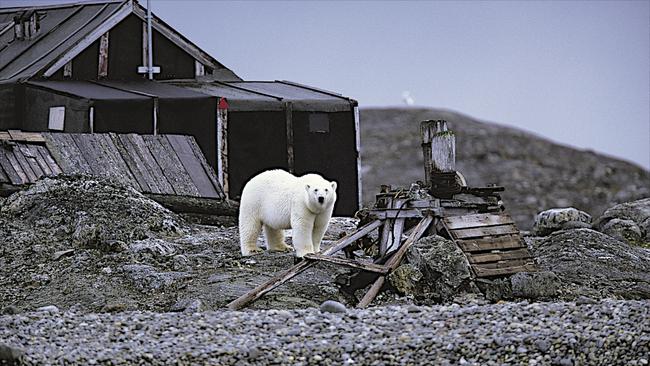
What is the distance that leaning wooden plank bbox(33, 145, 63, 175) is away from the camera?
1797 cm

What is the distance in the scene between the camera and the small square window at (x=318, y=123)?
22.8m

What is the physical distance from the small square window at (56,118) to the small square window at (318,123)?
4.48 metres

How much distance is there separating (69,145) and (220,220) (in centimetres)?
259

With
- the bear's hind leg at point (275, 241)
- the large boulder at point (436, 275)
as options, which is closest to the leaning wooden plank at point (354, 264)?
the large boulder at point (436, 275)

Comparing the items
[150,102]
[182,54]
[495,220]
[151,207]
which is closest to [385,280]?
[495,220]

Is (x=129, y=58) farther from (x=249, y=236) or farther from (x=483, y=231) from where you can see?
(x=483, y=231)

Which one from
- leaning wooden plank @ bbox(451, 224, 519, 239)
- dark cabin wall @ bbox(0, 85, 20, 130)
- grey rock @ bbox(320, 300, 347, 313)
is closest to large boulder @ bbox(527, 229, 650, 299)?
leaning wooden plank @ bbox(451, 224, 519, 239)

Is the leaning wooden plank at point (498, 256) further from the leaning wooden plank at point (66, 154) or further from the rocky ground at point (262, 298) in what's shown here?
the leaning wooden plank at point (66, 154)

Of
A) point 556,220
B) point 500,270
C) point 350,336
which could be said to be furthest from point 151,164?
point 350,336

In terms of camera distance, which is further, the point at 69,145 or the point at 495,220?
the point at 69,145

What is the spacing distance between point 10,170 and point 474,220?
24.0 feet

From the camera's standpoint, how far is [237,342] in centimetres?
966

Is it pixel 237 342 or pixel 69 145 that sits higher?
pixel 69 145

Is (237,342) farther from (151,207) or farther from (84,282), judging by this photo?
(151,207)
